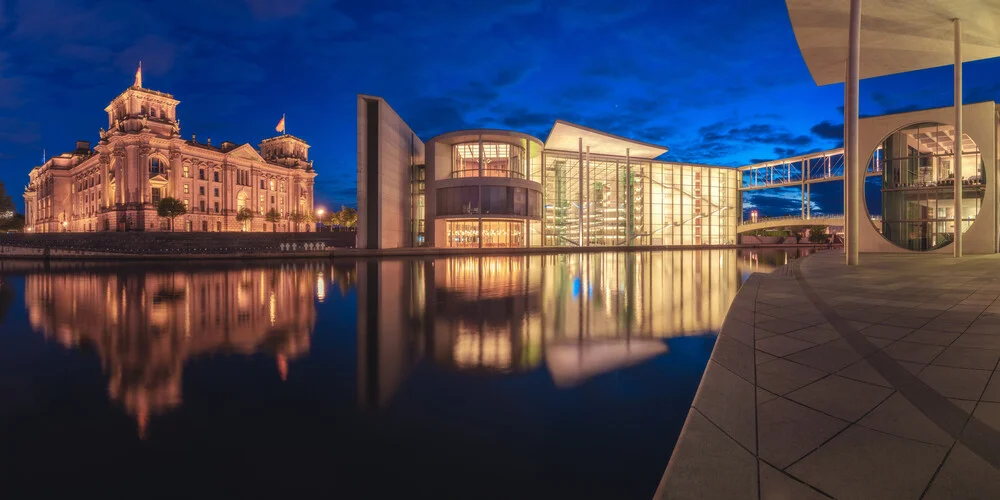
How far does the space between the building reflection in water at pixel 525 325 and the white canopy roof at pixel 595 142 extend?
107ft

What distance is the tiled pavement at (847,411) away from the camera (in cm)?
261

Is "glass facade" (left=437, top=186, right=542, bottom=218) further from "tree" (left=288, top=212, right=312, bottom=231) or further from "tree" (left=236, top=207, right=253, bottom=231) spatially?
"tree" (left=288, top=212, right=312, bottom=231)

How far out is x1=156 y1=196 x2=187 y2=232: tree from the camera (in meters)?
69.0

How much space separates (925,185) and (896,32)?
933 centimetres

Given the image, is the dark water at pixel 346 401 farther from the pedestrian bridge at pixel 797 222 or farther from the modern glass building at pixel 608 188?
the pedestrian bridge at pixel 797 222

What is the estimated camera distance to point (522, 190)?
4684 centimetres

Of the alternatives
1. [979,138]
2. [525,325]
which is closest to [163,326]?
[525,325]

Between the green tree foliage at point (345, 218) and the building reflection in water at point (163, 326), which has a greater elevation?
the green tree foliage at point (345, 218)

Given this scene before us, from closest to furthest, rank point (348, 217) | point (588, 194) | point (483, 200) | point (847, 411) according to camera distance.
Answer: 1. point (847, 411)
2. point (483, 200)
3. point (588, 194)
4. point (348, 217)

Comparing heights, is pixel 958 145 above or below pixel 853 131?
above

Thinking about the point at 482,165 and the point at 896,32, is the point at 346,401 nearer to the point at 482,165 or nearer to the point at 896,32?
the point at 896,32

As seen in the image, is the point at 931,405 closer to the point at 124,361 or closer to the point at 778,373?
the point at 778,373

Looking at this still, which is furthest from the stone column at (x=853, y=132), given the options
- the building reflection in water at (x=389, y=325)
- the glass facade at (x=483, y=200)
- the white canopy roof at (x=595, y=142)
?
the glass facade at (x=483, y=200)

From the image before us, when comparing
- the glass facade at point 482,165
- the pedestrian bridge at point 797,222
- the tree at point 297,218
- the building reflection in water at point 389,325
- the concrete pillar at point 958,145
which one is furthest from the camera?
the tree at point 297,218
